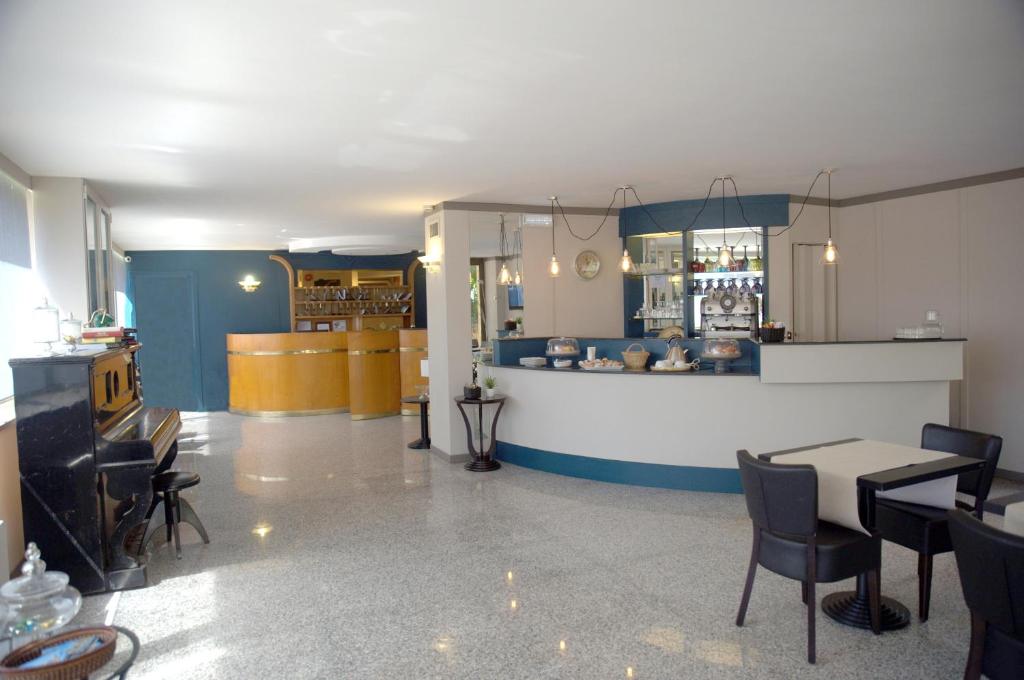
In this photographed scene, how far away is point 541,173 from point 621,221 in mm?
2479

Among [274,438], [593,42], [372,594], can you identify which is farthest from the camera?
[274,438]

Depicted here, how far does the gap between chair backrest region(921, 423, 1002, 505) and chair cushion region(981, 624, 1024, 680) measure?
1503 mm

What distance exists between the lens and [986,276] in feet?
21.2

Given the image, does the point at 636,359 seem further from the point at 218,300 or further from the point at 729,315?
the point at 218,300

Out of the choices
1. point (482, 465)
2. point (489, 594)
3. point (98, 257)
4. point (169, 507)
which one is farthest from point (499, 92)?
point (98, 257)

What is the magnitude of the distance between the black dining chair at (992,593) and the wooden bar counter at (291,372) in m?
9.40

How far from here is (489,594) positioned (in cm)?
385

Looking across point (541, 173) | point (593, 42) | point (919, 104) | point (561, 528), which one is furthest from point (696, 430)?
point (593, 42)

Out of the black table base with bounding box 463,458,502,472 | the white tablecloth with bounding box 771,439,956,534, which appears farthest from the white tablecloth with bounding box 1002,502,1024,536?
the black table base with bounding box 463,458,502,472

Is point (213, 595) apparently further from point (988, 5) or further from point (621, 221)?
point (621, 221)

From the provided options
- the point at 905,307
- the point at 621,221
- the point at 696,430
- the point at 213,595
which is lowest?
the point at 213,595

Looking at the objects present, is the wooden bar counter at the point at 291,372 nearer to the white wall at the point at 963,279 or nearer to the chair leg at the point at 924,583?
the white wall at the point at 963,279

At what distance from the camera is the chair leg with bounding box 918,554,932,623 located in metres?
3.39

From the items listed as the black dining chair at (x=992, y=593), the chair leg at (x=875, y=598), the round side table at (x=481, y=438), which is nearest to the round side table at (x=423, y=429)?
the round side table at (x=481, y=438)
